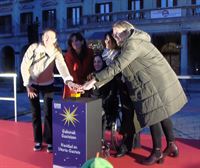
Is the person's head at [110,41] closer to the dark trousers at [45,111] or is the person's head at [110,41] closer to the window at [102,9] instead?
the dark trousers at [45,111]

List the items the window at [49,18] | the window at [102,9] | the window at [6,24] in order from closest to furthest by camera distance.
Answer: the window at [102,9], the window at [49,18], the window at [6,24]

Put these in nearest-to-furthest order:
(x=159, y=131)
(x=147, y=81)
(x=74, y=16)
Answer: (x=147, y=81) → (x=159, y=131) → (x=74, y=16)

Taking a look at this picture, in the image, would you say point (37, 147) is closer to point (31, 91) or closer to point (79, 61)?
point (31, 91)

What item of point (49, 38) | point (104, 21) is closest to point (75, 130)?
point (49, 38)

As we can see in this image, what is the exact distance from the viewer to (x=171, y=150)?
4.71 m

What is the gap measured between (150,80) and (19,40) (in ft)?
119

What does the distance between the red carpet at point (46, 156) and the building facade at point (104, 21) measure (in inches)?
645

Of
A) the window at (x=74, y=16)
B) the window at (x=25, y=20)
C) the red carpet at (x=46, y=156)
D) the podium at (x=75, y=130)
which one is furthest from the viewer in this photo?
the window at (x=25, y=20)

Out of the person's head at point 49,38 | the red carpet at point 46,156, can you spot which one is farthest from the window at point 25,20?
the person's head at point 49,38

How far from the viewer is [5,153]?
5141 mm

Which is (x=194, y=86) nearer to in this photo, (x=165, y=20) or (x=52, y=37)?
(x=165, y=20)

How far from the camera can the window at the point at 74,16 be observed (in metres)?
35.8

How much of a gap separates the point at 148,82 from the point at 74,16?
107 feet

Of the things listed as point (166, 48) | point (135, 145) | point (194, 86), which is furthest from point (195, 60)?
point (135, 145)
